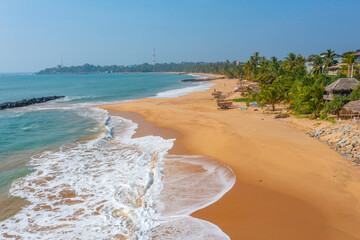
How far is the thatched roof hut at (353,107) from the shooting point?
20.3m

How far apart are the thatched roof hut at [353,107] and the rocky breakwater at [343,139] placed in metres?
3.01

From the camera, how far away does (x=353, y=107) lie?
806 inches

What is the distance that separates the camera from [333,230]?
334 inches

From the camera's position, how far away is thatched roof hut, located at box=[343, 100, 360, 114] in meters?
20.3

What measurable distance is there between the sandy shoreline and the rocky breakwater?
707 millimetres

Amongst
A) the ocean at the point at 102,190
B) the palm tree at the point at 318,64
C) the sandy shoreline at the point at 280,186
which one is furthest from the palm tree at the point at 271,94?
the ocean at the point at 102,190

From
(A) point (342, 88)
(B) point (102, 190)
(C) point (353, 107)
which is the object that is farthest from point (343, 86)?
(B) point (102, 190)

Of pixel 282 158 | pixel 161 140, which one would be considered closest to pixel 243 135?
pixel 282 158

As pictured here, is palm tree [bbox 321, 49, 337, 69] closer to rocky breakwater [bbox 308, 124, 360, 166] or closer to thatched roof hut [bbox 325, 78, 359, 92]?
thatched roof hut [bbox 325, 78, 359, 92]

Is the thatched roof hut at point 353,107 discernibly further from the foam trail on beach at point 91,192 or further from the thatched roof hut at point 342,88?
the foam trail on beach at point 91,192

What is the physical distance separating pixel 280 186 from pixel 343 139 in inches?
326

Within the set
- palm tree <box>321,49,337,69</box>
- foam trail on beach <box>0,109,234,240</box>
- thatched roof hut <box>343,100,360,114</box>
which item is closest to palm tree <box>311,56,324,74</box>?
palm tree <box>321,49,337,69</box>

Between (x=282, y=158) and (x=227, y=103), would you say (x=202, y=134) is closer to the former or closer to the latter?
(x=282, y=158)

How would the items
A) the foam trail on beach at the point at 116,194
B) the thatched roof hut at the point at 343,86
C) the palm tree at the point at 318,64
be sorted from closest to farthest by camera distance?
the foam trail on beach at the point at 116,194, the thatched roof hut at the point at 343,86, the palm tree at the point at 318,64
